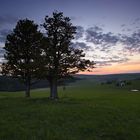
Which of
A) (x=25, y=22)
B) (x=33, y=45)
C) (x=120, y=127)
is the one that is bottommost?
(x=120, y=127)

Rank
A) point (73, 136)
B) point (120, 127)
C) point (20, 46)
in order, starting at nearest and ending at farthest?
point (73, 136) < point (120, 127) < point (20, 46)

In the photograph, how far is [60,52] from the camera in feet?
142

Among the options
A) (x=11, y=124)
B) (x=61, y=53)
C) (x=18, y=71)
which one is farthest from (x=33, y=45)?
(x=11, y=124)

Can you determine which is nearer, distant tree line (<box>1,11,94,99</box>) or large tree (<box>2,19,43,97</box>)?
distant tree line (<box>1,11,94,99</box>)

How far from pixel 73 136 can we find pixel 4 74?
40.8 meters

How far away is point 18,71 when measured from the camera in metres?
51.5

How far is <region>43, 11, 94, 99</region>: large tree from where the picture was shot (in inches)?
1687

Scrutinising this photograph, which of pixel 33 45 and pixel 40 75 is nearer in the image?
pixel 40 75

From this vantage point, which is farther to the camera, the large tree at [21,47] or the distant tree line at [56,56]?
the large tree at [21,47]

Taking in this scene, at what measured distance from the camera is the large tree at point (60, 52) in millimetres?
42844

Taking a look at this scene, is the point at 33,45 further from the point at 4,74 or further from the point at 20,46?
the point at 4,74

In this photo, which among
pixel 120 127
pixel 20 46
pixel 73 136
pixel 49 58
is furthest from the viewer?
pixel 20 46

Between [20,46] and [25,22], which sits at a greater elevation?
[25,22]

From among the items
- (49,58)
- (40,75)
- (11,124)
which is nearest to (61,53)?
(49,58)
